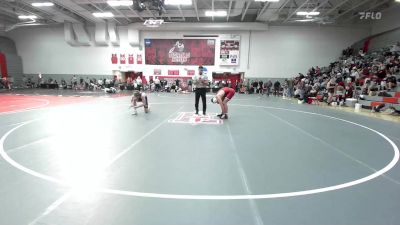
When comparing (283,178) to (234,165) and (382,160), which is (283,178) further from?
(382,160)

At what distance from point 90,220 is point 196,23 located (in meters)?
A: 23.6

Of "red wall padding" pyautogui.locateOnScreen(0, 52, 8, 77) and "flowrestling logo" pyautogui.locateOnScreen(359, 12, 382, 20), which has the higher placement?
"flowrestling logo" pyautogui.locateOnScreen(359, 12, 382, 20)

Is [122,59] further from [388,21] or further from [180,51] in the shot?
[388,21]

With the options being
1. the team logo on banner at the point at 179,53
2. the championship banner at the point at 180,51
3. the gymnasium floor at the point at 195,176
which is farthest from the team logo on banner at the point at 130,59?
the gymnasium floor at the point at 195,176

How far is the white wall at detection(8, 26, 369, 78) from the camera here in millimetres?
24172

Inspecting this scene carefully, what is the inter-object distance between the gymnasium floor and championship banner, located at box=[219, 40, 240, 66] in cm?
1933

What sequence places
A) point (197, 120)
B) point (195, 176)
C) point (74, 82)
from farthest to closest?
point (74, 82)
point (197, 120)
point (195, 176)

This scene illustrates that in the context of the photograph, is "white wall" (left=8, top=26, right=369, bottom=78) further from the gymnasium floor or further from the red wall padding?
the gymnasium floor

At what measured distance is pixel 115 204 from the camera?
2.74 m

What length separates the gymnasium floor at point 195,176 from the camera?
2.56m

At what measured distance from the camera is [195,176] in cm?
354

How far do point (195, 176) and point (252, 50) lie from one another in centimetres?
2312

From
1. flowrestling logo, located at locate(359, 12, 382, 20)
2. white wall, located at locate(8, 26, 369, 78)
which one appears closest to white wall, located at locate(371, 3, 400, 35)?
flowrestling logo, located at locate(359, 12, 382, 20)

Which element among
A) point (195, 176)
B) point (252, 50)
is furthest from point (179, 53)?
point (195, 176)
